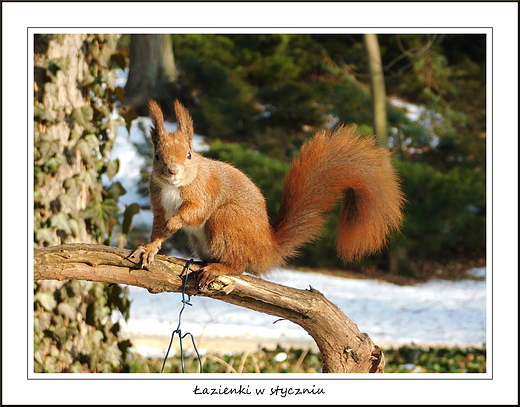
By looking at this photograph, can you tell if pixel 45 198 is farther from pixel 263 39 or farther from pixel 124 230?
pixel 263 39

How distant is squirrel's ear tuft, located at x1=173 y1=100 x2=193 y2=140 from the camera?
1851mm

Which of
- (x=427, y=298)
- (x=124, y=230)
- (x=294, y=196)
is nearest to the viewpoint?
(x=294, y=196)

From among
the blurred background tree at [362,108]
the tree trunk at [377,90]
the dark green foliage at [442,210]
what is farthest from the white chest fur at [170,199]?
the tree trunk at [377,90]

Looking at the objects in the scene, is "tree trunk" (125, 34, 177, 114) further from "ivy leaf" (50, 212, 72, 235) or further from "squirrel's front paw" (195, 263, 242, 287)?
"squirrel's front paw" (195, 263, 242, 287)

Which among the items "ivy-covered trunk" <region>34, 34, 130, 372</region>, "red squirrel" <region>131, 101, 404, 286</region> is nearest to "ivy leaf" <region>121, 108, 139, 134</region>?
"ivy-covered trunk" <region>34, 34, 130, 372</region>

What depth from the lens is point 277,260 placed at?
2.07 meters

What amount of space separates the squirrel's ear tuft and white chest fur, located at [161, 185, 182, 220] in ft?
0.61

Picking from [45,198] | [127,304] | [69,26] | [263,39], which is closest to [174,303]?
[127,304]

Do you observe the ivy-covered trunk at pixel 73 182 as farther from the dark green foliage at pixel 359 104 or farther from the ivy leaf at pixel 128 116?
the dark green foliage at pixel 359 104

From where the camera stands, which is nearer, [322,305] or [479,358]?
[322,305]

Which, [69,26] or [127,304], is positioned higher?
[69,26]

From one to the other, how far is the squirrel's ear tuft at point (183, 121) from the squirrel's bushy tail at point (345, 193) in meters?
0.40

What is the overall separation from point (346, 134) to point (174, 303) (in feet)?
11.6

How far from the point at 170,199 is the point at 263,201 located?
1.13 feet
